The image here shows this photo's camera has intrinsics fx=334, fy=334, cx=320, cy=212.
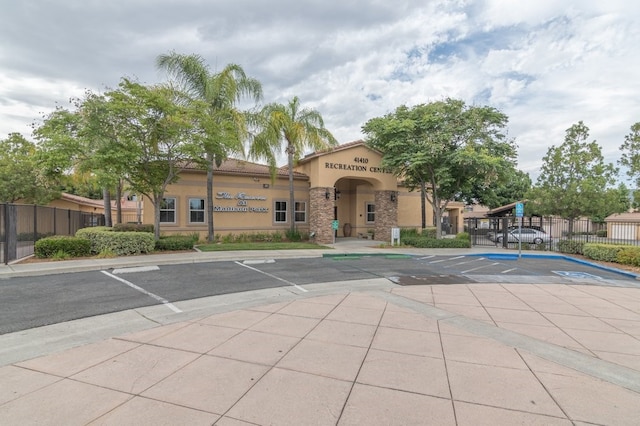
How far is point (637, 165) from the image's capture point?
15.1 meters

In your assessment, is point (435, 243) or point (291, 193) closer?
point (435, 243)

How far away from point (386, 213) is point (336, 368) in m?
18.8

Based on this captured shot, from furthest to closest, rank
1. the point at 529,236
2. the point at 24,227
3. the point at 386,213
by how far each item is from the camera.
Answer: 1. the point at 529,236
2. the point at 386,213
3. the point at 24,227

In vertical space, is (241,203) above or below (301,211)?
above

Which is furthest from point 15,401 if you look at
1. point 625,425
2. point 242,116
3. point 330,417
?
point 242,116

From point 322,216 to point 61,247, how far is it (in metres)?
12.5

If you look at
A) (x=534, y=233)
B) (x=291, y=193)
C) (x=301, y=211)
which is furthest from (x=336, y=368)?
(x=534, y=233)

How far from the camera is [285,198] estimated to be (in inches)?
851

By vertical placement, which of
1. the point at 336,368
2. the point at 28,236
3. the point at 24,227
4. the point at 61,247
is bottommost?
the point at 336,368

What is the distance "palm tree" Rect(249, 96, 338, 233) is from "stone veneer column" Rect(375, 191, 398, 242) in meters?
5.19

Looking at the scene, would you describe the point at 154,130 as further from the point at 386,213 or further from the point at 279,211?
the point at 386,213

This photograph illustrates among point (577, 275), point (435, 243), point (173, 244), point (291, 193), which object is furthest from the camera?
point (291, 193)

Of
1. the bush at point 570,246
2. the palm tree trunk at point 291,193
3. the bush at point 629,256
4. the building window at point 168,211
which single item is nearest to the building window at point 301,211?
the palm tree trunk at point 291,193

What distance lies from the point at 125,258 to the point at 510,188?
4341 centimetres
